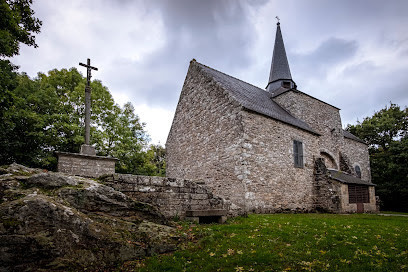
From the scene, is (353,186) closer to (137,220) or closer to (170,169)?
(170,169)

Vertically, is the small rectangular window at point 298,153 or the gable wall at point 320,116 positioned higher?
the gable wall at point 320,116

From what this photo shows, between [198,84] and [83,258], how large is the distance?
13.8 metres

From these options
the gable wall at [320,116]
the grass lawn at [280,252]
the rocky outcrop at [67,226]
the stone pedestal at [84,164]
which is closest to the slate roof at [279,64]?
the gable wall at [320,116]

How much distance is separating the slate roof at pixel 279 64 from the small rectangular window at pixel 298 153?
9.43 m

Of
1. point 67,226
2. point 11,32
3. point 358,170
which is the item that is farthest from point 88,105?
point 358,170

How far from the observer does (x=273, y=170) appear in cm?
1269

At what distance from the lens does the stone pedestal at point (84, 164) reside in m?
8.81

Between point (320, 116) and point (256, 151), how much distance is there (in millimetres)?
10559

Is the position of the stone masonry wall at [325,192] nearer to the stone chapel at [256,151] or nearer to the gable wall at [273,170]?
the stone chapel at [256,151]

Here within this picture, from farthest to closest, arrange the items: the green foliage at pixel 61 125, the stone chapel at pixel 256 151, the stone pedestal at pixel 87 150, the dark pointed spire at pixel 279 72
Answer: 1. the dark pointed spire at pixel 279 72
2. the green foliage at pixel 61 125
3. the stone chapel at pixel 256 151
4. the stone pedestal at pixel 87 150

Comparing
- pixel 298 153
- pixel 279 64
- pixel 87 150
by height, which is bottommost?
pixel 87 150

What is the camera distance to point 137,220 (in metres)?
4.67

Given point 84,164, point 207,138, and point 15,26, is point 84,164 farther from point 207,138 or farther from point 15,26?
point 207,138

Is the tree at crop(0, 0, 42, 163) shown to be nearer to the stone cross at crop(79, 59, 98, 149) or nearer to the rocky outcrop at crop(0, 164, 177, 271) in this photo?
the stone cross at crop(79, 59, 98, 149)
